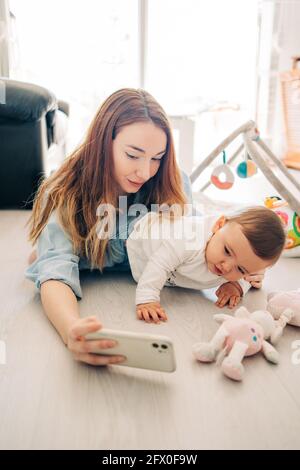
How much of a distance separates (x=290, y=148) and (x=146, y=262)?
2681 mm

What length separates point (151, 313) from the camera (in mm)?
902

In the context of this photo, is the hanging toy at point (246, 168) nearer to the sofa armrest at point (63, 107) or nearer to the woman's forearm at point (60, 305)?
the woman's forearm at point (60, 305)

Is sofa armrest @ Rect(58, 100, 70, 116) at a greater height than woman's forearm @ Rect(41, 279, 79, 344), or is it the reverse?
sofa armrest @ Rect(58, 100, 70, 116)

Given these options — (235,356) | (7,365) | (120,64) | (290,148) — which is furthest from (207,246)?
(120,64)

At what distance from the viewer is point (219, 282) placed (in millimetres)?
1021

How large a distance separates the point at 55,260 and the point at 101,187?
21 cm

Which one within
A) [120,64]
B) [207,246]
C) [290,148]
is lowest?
[290,148]

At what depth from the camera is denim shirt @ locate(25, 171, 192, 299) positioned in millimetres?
953

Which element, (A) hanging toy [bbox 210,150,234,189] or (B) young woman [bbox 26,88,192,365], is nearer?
(B) young woman [bbox 26,88,192,365]

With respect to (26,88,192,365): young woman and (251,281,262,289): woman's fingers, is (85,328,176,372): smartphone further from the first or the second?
(251,281,262,289): woman's fingers

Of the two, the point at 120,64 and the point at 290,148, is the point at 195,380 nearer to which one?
the point at 290,148

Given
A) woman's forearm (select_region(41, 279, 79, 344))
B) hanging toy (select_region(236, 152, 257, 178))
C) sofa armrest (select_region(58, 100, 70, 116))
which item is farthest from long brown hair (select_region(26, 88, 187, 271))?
sofa armrest (select_region(58, 100, 70, 116))
